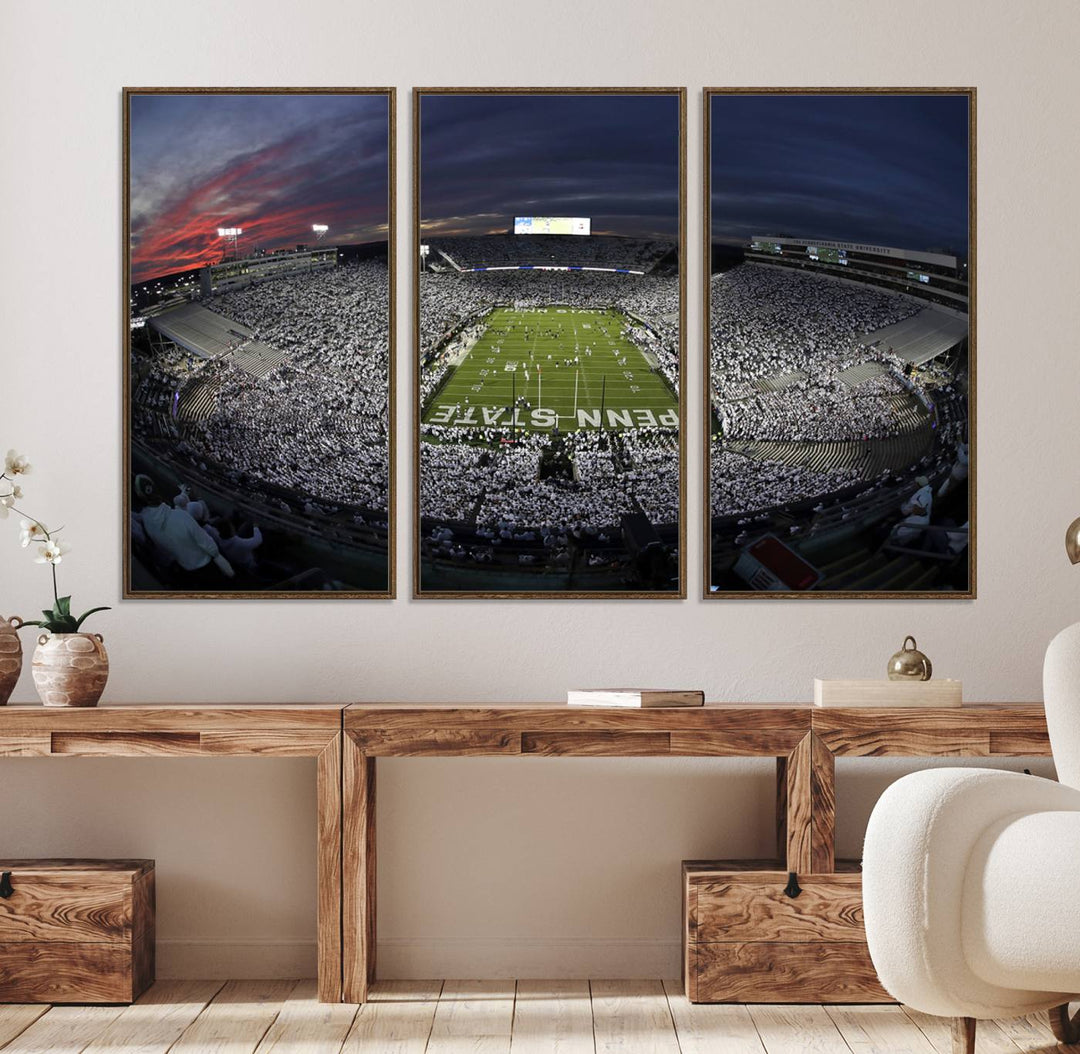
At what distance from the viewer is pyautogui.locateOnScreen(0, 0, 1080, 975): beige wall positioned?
3.15 m

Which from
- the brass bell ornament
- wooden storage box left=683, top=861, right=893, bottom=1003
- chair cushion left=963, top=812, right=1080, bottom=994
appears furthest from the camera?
→ the brass bell ornament

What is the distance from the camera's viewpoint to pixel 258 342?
323cm

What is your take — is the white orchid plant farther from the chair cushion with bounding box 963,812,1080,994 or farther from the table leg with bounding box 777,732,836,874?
the chair cushion with bounding box 963,812,1080,994

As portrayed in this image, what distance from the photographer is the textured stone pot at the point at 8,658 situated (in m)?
2.92

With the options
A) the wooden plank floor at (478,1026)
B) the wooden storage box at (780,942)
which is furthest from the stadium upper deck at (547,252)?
the wooden plank floor at (478,1026)

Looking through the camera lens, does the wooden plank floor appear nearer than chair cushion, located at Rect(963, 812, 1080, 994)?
No

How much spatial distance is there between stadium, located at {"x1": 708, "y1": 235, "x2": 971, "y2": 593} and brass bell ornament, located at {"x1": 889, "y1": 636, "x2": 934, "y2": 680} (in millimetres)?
306

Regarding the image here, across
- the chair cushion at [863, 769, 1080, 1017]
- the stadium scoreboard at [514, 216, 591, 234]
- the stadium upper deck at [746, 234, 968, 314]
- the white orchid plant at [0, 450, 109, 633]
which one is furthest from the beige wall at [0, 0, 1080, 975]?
the chair cushion at [863, 769, 1080, 1017]

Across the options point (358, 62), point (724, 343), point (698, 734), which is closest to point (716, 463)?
point (724, 343)

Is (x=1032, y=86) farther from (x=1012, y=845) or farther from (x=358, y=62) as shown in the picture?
(x=1012, y=845)

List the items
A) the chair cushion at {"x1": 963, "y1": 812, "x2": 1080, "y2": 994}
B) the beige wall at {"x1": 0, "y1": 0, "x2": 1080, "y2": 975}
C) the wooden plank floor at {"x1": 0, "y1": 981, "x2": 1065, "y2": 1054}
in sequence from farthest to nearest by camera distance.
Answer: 1. the beige wall at {"x1": 0, "y1": 0, "x2": 1080, "y2": 975}
2. the wooden plank floor at {"x1": 0, "y1": 981, "x2": 1065, "y2": 1054}
3. the chair cushion at {"x1": 963, "y1": 812, "x2": 1080, "y2": 994}

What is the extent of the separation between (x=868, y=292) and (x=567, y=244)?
2.67 ft

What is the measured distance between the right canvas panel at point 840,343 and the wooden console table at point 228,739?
1104mm

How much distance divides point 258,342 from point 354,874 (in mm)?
1401
